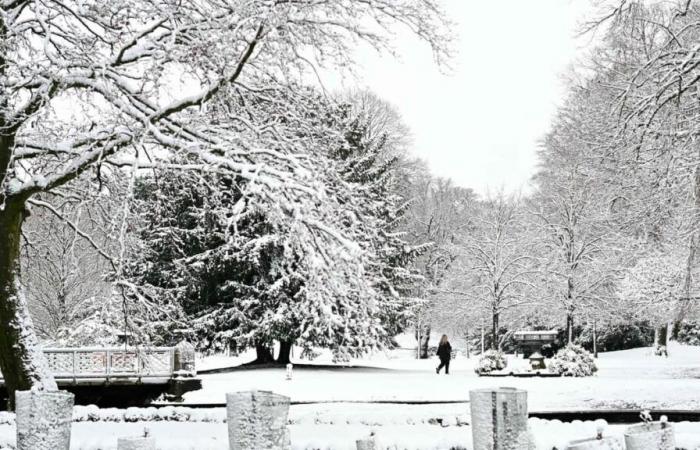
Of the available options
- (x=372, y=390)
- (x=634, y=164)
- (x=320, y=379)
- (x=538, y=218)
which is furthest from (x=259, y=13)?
(x=538, y=218)

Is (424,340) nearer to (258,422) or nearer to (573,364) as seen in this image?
(573,364)

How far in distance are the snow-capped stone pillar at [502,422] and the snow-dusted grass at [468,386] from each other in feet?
45.9

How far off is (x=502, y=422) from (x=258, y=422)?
1.40 meters

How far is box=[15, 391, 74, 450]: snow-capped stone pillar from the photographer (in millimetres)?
4402

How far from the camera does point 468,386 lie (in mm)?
24078

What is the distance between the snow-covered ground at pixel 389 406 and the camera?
384 inches

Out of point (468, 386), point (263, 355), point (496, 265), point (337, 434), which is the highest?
point (496, 265)

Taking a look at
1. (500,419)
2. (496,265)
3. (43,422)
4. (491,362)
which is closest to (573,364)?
(491,362)

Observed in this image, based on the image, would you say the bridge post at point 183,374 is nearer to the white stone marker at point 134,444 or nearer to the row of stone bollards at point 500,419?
the white stone marker at point 134,444

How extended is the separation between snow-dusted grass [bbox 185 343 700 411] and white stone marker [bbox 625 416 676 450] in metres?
12.8

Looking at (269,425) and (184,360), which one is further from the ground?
(269,425)

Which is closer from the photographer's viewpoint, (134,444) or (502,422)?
(502,422)

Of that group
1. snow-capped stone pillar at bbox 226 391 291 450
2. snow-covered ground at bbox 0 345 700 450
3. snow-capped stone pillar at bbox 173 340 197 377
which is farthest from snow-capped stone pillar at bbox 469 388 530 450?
snow-capped stone pillar at bbox 173 340 197 377

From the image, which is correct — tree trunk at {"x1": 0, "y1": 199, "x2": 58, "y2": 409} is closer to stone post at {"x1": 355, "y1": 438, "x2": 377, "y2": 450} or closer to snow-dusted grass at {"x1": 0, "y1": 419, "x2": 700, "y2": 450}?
snow-dusted grass at {"x1": 0, "y1": 419, "x2": 700, "y2": 450}
